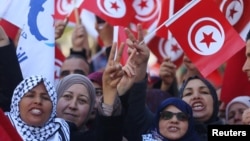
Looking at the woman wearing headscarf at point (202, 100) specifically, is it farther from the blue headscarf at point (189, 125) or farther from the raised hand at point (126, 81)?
the raised hand at point (126, 81)

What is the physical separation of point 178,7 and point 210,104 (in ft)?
3.48

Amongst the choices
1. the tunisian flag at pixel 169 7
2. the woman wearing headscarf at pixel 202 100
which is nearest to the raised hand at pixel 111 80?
the woman wearing headscarf at pixel 202 100

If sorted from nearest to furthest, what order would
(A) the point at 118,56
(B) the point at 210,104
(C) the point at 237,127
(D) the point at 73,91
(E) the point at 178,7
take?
1. (C) the point at 237,127
2. (A) the point at 118,56
3. (D) the point at 73,91
4. (B) the point at 210,104
5. (E) the point at 178,7

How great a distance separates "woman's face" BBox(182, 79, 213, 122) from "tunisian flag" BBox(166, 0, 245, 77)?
0.74 feet

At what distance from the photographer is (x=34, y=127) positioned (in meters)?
5.53

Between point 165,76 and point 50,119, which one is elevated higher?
point 165,76

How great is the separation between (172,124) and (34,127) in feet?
3.14

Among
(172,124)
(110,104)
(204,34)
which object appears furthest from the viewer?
(204,34)

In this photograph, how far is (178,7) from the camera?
7.35 m

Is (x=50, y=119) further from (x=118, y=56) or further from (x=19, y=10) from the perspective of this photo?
(x=19, y=10)

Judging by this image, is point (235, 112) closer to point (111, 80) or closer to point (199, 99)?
point (199, 99)

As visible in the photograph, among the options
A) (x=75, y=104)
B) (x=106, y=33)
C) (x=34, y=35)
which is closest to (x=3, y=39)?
(x=34, y=35)

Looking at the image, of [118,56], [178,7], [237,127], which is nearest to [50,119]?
[118,56]

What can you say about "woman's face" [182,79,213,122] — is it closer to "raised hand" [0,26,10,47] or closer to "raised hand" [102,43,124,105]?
"raised hand" [102,43,124,105]
